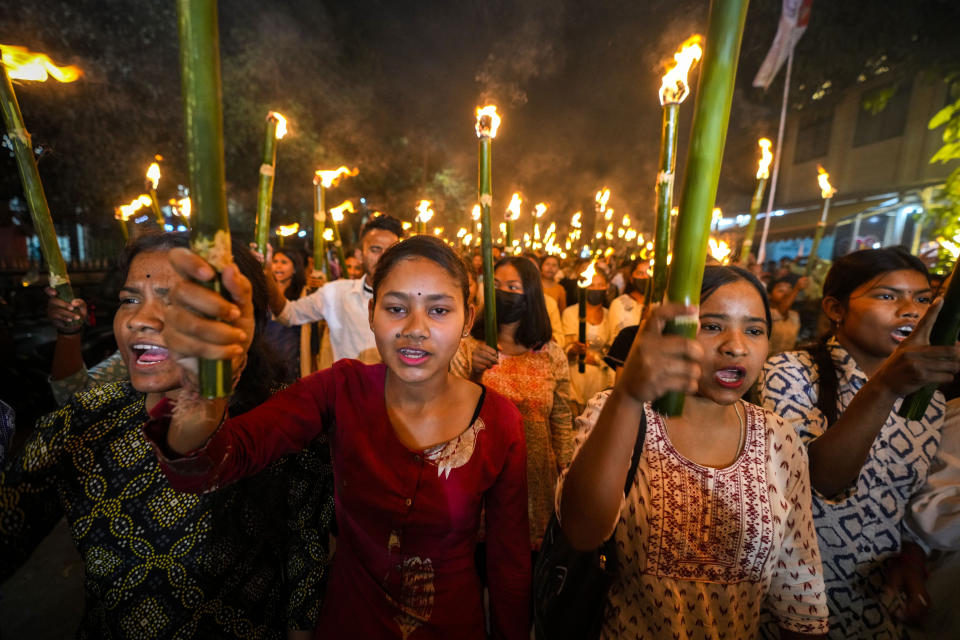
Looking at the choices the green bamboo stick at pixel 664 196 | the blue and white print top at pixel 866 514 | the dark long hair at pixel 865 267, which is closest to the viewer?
the green bamboo stick at pixel 664 196

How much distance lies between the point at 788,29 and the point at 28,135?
14.9 m

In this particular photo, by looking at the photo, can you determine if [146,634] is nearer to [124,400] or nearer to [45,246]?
[124,400]

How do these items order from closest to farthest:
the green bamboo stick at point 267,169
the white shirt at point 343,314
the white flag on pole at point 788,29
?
the green bamboo stick at point 267,169, the white shirt at point 343,314, the white flag on pole at point 788,29

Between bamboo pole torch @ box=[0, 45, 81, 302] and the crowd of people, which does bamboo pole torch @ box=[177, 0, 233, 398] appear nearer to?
the crowd of people

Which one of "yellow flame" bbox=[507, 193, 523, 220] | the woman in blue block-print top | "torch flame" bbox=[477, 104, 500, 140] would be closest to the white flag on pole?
"yellow flame" bbox=[507, 193, 523, 220]

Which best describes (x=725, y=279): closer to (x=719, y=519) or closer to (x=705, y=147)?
(x=719, y=519)

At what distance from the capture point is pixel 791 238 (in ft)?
65.8

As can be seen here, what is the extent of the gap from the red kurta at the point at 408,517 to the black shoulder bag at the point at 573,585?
0.13 metres

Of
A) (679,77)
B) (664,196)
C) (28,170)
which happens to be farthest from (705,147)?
(28,170)

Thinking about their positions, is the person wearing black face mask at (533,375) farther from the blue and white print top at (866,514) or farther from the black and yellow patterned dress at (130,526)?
the black and yellow patterned dress at (130,526)

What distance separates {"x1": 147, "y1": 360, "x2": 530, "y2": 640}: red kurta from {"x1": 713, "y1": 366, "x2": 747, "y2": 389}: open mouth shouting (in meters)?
0.87

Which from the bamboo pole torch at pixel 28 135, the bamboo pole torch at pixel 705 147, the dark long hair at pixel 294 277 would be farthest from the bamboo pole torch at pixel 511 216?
the dark long hair at pixel 294 277

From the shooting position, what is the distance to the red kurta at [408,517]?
1.66 meters

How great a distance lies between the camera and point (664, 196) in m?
1.47
